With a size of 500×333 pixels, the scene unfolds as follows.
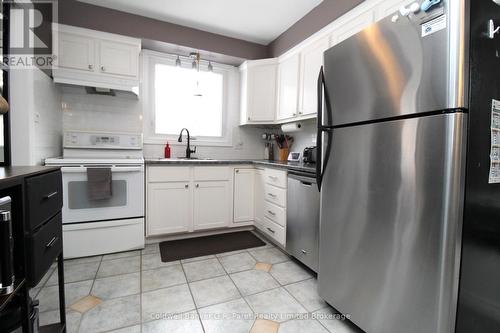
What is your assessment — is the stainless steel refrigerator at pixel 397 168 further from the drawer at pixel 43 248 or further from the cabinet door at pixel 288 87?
the drawer at pixel 43 248

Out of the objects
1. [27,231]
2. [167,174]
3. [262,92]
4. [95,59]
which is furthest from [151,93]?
[27,231]

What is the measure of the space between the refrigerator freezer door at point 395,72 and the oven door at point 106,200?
1944mm

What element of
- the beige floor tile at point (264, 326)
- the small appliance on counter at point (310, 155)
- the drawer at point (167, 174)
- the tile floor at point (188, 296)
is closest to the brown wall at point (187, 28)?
the small appliance on counter at point (310, 155)

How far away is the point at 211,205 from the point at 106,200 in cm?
106

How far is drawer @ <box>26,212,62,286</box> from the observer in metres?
0.84

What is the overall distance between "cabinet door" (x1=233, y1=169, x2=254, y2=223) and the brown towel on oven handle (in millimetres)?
1320

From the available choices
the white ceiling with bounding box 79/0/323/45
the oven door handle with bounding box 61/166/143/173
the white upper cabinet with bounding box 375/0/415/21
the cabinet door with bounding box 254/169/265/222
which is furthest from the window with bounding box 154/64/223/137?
the white upper cabinet with bounding box 375/0/415/21

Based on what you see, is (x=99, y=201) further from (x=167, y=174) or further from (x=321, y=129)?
(x=321, y=129)

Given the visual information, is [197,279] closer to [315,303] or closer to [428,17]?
[315,303]

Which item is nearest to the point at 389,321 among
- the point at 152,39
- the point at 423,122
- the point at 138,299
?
the point at 423,122

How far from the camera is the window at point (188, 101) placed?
305cm

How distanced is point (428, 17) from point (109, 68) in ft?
8.67

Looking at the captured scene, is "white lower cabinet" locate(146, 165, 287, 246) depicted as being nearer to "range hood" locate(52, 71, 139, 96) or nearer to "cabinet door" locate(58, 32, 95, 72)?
"range hood" locate(52, 71, 139, 96)

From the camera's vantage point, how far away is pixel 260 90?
3084 mm
